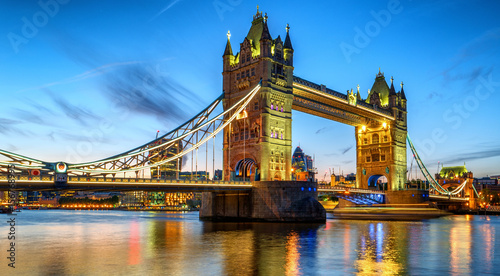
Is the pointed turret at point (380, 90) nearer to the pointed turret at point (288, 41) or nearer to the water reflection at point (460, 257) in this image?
the pointed turret at point (288, 41)

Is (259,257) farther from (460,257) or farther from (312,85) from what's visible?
(312,85)

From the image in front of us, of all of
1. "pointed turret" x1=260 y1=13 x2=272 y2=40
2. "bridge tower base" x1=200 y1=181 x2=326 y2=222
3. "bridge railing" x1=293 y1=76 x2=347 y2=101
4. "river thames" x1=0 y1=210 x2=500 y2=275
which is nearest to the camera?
"river thames" x1=0 y1=210 x2=500 y2=275

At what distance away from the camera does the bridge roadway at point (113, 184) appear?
39.6 meters

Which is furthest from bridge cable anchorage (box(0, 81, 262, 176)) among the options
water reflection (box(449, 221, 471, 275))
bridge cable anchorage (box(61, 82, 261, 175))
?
water reflection (box(449, 221, 471, 275))

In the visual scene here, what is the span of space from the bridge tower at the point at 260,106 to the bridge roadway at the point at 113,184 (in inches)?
259

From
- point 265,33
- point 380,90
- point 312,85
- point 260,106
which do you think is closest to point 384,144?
point 380,90

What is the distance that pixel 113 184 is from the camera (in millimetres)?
44156

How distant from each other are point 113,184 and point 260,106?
76.2 ft

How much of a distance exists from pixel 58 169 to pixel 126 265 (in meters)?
21.3

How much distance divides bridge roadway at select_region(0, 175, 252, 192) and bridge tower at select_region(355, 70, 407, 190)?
4597cm

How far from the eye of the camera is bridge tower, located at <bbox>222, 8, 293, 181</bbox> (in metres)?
59.5

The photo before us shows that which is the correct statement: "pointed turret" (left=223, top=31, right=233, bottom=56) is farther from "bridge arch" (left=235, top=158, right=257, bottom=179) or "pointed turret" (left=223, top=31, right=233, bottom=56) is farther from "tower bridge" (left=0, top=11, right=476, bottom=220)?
"bridge arch" (left=235, top=158, right=257, bottom=179)

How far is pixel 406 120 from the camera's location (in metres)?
98.4

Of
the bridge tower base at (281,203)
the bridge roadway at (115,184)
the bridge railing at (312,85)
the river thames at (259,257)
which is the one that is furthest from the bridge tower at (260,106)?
the river thames at (259,257)
